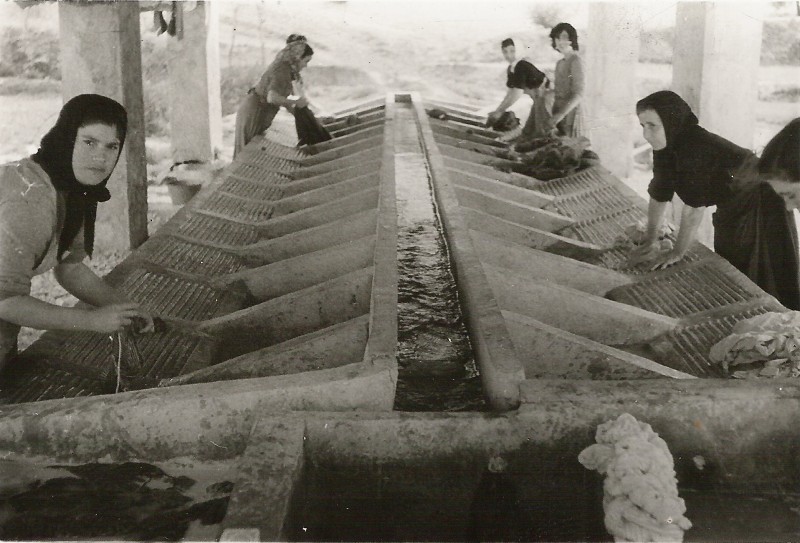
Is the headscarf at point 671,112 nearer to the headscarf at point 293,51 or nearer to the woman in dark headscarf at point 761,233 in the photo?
the woman in dark headscarf at point 761,233

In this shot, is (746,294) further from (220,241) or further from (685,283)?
(220,241)

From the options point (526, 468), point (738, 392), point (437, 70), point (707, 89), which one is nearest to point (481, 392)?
point (526, 468)

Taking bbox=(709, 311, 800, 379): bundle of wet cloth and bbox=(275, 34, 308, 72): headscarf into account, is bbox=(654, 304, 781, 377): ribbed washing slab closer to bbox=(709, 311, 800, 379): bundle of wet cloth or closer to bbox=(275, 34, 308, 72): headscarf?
bbox=(709, 311, 800, 379): bundle of wet cloth

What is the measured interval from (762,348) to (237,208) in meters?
4.87

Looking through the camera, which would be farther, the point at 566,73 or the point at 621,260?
the point at 566,73

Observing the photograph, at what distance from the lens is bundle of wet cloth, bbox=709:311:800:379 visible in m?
3.63

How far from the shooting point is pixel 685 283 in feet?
16.7

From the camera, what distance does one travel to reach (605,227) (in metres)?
6.61

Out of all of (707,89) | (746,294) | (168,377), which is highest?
(707,89)

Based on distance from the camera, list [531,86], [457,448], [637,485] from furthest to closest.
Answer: [531,86], [457,448], [637,485]

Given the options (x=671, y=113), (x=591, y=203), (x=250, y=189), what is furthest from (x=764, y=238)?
(x=250, y=189)

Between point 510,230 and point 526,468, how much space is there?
3.46 metres

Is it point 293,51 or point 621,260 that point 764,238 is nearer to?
point 621,260

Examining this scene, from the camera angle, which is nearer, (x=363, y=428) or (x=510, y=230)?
(x=363, y=428)
